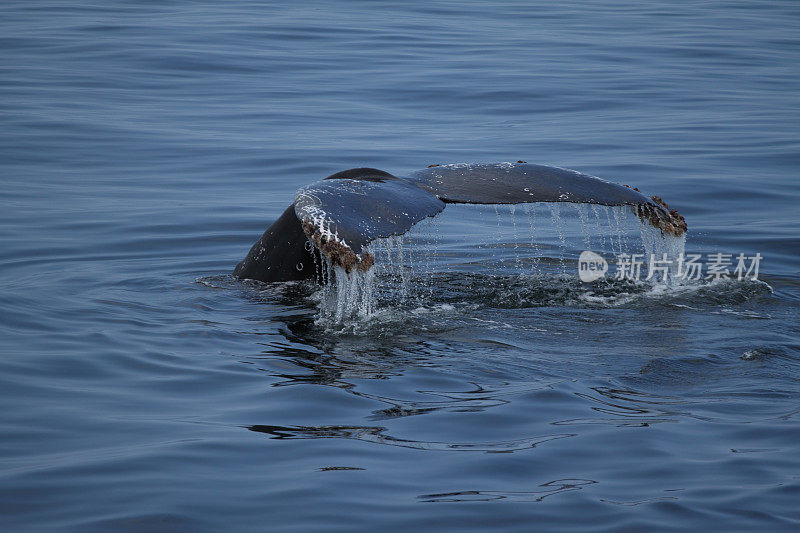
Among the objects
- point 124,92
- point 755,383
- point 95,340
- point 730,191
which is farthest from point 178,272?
point 124,92

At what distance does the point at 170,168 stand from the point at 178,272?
493 cm

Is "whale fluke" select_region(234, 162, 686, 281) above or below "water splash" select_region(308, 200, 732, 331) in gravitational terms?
above

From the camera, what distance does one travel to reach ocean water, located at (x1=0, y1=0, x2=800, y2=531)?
4199 millimetres

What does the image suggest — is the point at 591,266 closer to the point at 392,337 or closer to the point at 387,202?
the point at 392,337

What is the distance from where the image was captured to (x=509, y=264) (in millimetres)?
8727

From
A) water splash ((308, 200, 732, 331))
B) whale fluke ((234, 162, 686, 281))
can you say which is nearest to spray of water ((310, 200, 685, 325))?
water splash ((308, 200, 732, 331))

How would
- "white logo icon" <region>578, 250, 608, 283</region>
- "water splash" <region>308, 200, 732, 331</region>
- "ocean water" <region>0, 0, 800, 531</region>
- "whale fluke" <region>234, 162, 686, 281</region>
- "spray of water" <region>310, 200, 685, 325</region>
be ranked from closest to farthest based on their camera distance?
"ocean water" <region>0, 0, 800, 531</region> → "whale fluke" <region>234, 162, 686, 281</region> → "spray of water" <region>310, 200, 685, 325</region> → "water splash" <region>308, 200, 732, 331</region> → "white logo icon" <region>578, 250, 608, 283</region>

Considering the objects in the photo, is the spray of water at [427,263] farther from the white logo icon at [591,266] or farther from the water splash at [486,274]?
the white logo icon at [591,266]

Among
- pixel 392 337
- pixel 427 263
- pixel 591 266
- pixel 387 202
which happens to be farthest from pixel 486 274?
pixel 387 202

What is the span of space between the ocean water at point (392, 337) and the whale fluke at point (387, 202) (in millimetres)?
292

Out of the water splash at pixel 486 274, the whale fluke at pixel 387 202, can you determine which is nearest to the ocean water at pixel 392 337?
the water splash at pixel 486 274

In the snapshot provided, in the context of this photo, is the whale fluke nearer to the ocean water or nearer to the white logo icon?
the ocean water

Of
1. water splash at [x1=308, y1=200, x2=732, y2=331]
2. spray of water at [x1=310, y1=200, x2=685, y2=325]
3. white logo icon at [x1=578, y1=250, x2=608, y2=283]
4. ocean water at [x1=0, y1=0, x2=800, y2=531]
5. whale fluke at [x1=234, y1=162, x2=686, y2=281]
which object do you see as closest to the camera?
ocean water at [x1=0, y1=0, x2=800, y2=531]

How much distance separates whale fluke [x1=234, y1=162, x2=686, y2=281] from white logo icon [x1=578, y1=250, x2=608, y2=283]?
1.25 m
